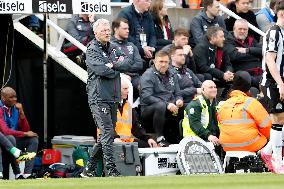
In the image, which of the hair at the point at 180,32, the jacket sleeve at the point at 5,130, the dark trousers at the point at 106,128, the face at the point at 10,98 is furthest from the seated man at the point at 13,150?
the hair at the point at 180,32

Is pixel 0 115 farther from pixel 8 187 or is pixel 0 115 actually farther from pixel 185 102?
pixel 8 187

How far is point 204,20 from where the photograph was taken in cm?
2128

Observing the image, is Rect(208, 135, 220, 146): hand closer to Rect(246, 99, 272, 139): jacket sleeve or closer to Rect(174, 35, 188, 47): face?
Rect(246, 99, 272, 139): jacket sleeve

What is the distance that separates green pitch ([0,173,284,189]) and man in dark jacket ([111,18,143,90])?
5662 millimetres

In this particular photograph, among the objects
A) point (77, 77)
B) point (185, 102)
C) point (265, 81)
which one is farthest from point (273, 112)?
point (77, 77)

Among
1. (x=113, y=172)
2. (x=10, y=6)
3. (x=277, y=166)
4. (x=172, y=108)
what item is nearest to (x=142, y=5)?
(x=172, y=108)

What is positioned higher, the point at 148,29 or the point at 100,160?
the point at 148,29

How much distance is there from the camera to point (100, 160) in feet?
57.1

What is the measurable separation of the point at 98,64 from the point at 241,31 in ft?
15.6

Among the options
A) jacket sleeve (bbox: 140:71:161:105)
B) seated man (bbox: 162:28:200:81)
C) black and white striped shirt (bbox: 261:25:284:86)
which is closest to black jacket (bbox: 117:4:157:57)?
seated man (bbox: 162:28:200:81)

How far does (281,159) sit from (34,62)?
20.3ft

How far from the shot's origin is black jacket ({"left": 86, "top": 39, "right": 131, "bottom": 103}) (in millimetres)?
17062

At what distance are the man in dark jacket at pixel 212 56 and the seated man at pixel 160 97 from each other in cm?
110

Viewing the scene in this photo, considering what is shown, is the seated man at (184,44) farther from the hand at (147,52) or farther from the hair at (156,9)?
the hair at (156,9)
